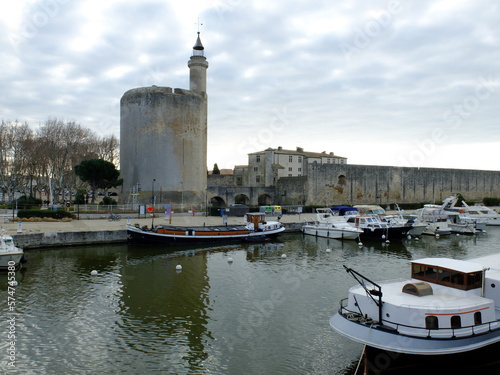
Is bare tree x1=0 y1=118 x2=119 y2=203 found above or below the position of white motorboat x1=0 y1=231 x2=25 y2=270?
above

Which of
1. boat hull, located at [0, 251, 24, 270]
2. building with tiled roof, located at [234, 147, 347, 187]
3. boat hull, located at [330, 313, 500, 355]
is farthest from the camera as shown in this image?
building with tiled roof, located at [234, 147, 347, 187]

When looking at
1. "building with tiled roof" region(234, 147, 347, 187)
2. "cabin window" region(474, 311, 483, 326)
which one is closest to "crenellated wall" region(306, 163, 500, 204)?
"building with tiled roof" region(234, 147, 347, 187)

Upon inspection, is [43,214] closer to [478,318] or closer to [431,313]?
[431,313]

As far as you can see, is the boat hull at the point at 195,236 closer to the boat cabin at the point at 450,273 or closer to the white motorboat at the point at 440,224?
the white motorboat at the point at 440,224

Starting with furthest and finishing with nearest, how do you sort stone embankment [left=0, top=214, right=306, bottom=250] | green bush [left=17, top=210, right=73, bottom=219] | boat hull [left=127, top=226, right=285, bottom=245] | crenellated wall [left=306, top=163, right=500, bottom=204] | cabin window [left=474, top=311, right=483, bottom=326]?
1. crenellated wall [left=306, top=163, right=500, bottom=204]
2. green bush [left=17, top=210, right=73, bottom=219]
3. boat hull [left=127, top=226, right=285, bottom=245]
4. stone embankment [left=0, top=214, right=306, bottom=250]
5. cabin window [left=474, top=311, right=483, bottom=326]

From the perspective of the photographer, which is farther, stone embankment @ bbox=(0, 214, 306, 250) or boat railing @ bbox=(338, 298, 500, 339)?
stone embankment @ bbox=(0, 214, 306, 250)

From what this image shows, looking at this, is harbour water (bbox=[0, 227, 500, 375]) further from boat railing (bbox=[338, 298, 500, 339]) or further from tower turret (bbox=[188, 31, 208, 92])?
tower turret (bbox=[188, 31, 208, 92])

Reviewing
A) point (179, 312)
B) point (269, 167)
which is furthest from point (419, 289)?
point (269, 167)

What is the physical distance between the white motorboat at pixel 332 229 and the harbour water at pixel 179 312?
5314 mm

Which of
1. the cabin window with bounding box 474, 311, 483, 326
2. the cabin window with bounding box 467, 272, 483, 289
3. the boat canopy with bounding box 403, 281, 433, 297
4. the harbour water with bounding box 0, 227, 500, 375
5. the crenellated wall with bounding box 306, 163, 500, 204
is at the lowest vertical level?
the harbour water with bounding box 0, 227, 500, 375

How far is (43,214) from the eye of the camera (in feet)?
83.7

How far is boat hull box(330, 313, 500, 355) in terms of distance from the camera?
24.7 feet

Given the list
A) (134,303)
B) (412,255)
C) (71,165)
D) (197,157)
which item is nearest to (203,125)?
(197,157)

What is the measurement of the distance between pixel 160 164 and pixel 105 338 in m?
27.9
